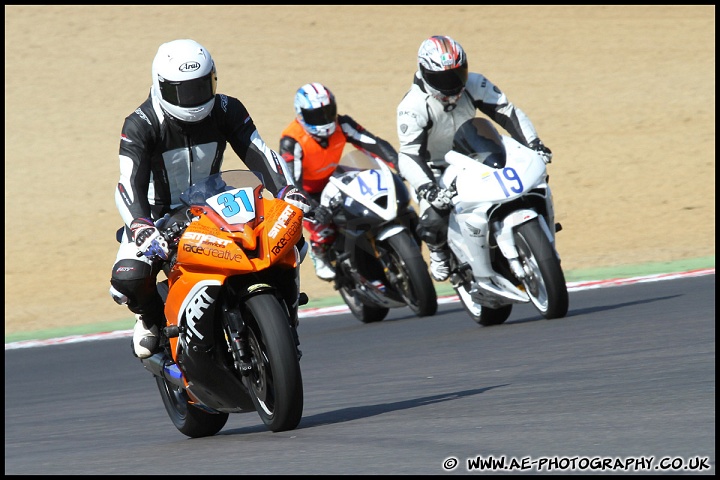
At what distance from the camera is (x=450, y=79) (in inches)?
432

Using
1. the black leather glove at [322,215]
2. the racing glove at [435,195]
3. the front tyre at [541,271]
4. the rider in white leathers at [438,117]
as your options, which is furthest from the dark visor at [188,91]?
the black leather glove at [322,215]

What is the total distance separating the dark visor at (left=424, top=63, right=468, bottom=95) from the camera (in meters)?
11.0

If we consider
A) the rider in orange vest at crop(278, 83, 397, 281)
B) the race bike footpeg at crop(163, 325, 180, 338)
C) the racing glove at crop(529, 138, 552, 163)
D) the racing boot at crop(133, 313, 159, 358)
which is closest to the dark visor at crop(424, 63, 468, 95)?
the racing glove at crop(529, 138, 552, 163)

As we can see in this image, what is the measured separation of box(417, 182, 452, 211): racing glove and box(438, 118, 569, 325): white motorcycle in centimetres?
6

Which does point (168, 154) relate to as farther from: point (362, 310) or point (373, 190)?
point (362, 310)

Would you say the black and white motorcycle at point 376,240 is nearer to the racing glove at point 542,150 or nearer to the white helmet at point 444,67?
the white helmet at point 444,67

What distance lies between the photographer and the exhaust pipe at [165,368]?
697cm

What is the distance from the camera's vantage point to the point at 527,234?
10031 mm

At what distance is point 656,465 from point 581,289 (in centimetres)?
838

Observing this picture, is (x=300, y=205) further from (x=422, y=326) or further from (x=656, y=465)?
(x=422, y=326)

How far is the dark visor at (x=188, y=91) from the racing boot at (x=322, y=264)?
5868 millimetres

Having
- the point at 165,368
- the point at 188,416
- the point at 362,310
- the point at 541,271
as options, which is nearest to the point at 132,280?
the point at 165,368

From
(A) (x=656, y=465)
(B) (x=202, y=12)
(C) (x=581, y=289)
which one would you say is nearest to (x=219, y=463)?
(A) (x=656, y=465)
